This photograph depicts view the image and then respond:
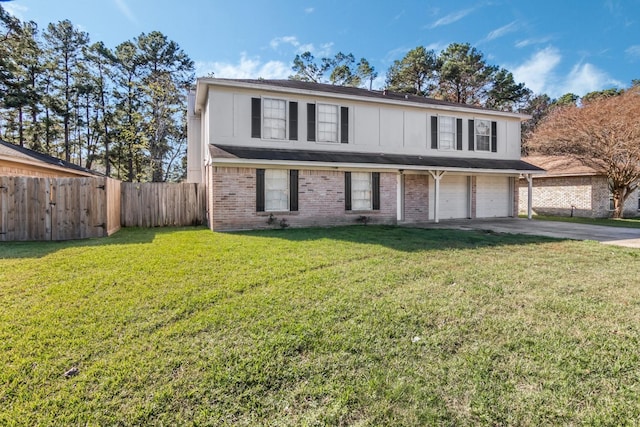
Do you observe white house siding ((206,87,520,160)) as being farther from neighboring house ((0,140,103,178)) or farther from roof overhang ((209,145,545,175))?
neighboring house ((0,140,103,178))

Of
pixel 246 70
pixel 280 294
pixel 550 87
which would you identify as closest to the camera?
pixel 280 294

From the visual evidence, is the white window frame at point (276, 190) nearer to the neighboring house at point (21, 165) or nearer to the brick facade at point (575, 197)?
the neighboring house at point (21, 165)

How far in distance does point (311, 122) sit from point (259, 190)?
353cm

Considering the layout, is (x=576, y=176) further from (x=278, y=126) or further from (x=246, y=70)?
Answer: (x=246, y=70)

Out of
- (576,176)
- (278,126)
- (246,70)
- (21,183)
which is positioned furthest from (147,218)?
(576,176)

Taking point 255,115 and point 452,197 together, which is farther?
point 452,197

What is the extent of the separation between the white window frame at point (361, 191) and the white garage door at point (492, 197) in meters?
6.21

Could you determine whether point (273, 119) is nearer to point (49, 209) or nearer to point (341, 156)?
point (341, 156)

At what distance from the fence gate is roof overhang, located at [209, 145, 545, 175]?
3563 millimetres

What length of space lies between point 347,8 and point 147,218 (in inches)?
502

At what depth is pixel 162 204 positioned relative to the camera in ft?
41.2

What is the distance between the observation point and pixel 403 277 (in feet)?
17.0

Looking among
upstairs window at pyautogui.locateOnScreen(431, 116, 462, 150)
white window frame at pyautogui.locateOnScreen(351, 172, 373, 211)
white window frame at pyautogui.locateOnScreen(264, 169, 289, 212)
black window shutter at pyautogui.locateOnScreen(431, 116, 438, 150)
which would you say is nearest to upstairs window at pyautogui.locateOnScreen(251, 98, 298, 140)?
white window frame at pyautogui.locateOnScreen(264, 169, 289, 212)

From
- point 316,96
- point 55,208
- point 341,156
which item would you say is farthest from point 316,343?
point 316,96
